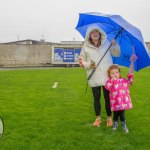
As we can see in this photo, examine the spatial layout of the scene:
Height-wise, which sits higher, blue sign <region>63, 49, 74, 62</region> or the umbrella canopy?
the umbrella canopy

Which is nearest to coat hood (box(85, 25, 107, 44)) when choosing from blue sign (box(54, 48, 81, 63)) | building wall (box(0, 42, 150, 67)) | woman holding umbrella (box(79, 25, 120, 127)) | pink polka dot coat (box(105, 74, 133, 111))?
woman holding umbrella (box(79, 25, 120, 127))

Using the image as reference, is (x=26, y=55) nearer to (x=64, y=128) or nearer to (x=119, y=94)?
(x=64, y=128)

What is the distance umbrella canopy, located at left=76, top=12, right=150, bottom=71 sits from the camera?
7.41 m

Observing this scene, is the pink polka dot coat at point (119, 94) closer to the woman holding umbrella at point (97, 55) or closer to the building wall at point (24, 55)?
the woman holding umbrella at point (97, 55)

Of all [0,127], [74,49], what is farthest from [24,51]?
[0,127]

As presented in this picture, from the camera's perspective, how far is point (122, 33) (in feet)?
26.3

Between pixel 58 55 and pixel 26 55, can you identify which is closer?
pixel 58 55

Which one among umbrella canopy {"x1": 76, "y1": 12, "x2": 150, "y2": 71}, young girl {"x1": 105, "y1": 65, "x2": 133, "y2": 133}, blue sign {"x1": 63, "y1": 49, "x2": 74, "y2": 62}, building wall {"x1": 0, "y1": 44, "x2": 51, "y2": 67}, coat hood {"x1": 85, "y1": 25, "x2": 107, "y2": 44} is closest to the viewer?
umbrella canopy {"x1": 76, "y1": 12, "x2": 150, "y2": 71}

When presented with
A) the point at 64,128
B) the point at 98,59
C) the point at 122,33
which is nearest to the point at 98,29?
the point at 122,33

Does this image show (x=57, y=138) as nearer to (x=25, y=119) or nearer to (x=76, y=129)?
(x=76, y=129)

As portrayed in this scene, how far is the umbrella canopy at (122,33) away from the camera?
741 cm

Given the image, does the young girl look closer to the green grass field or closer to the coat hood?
the green grass field

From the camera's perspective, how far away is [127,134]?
→ 762 cm

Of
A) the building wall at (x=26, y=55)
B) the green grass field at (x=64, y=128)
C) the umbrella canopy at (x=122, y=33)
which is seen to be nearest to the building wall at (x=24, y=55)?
the building wall at (x=26, y=55)
